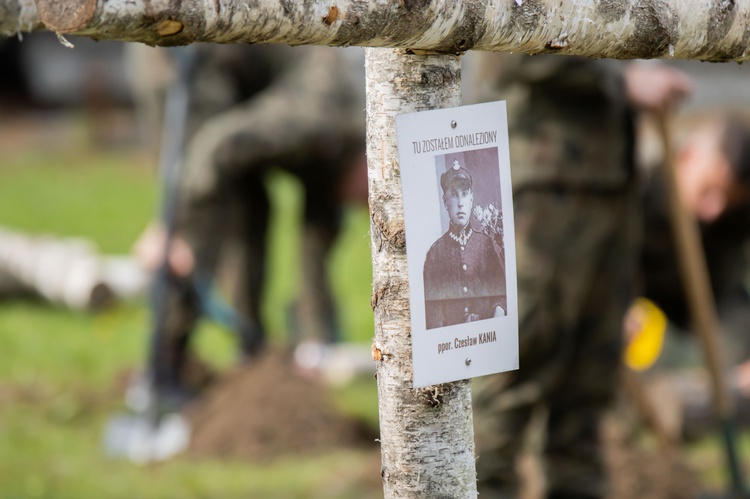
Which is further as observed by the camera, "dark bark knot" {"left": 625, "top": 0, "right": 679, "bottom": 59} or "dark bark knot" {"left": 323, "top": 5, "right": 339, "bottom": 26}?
"dark bark knot" {"left": 625, "top": 0, "right": 679, "bottom": 59}

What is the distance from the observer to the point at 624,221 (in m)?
3.51

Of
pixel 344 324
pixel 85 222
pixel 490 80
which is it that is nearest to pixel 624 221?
pixel 490 80

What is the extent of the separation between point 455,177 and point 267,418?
359 cm

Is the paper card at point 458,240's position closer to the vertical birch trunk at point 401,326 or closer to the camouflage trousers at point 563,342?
the vertical birch trunk at point 401,326

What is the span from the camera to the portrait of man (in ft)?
4.52

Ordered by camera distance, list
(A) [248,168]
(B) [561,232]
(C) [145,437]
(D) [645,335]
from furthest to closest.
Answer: (D) [645,335], (A) [248,168], (C) [145,437], (B) [561,232]

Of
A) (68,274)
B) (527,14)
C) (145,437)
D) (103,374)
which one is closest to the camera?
(527,14)

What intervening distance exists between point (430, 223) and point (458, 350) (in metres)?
0.19

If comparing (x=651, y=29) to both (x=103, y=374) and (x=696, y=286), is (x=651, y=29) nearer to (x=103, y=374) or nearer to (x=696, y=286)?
(x=696, y=286)

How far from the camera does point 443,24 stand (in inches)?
50.6

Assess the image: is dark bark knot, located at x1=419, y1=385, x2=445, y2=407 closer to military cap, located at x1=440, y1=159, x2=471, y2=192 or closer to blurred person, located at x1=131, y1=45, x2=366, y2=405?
military cap, located at x1=440, y1=159, x2=471, y2=192

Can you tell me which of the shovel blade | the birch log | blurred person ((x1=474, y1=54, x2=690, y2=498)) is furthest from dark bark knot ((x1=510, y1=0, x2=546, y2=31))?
the birch log

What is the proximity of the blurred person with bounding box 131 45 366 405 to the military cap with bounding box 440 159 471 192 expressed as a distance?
372cm

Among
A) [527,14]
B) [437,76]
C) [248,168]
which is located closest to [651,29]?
[527,14]
